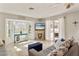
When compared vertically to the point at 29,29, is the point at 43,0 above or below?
above

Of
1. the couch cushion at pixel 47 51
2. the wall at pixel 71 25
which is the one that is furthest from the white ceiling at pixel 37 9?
the couch cushion at pixel 47 51

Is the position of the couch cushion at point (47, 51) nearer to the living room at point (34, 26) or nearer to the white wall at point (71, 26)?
the living room at point (34, 26)

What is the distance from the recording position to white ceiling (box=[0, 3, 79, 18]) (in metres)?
2.01

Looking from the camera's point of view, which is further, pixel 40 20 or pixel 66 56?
pixel 40 20

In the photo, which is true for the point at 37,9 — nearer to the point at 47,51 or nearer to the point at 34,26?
the point at 34,26

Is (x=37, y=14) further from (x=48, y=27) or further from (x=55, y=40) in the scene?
(x=55, y=40)

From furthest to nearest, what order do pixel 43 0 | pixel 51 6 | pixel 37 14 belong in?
pixel 37 14, pixel 51 6, pixel 43 0

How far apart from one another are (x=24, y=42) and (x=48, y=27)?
0.60 meters

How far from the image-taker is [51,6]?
81.2 inches

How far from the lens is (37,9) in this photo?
214 cm

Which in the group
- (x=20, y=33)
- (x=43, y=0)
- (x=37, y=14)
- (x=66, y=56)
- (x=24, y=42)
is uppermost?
(x=43, y=0)

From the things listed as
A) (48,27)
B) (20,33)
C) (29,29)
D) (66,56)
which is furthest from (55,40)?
(20,33)

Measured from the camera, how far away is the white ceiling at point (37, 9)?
6.59 ft

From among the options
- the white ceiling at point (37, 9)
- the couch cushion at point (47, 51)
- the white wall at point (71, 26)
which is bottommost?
the couch cushion at point (47, 51)
